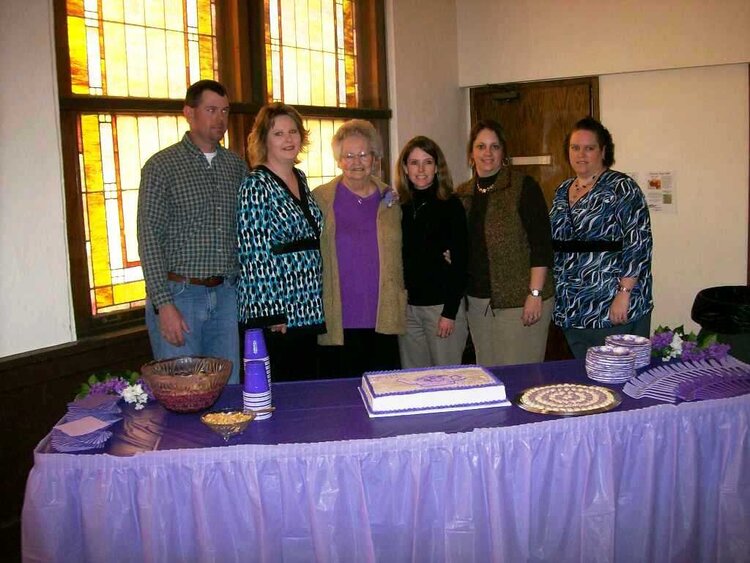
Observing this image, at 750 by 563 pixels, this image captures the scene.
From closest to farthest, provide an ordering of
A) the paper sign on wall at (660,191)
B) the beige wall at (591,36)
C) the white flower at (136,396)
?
the white flower at (136,396)
the beige wall at (591,36)
the paper sign on wall at (660,191)

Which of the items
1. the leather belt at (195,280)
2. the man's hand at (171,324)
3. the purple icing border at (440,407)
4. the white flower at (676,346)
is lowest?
the purple icing border at (440,407)

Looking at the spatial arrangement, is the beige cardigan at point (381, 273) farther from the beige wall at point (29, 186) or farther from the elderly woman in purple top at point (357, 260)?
the beige wall at point (29, 186)

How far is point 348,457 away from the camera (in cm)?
190

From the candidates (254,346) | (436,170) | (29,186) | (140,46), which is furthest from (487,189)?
(29,186)

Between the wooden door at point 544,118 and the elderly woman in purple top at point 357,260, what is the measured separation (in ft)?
A: 7.37

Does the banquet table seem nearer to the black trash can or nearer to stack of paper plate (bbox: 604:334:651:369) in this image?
stack of paper plate (bbox: 604:334:651:369)

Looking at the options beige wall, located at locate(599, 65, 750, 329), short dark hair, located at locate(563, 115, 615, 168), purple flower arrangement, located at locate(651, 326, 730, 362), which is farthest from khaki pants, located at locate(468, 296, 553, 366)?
beige wall, located at locate(599, 65, 750, 329)

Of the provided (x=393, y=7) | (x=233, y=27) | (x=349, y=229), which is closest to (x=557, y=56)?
(x=393, y=7)

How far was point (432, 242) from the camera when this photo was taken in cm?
305

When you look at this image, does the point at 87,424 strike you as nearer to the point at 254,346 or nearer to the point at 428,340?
the point at 254,346

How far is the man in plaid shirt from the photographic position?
8.90ft

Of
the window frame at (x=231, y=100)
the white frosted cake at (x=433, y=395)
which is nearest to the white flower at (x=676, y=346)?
the white frosted cake at (x=433, y=395)

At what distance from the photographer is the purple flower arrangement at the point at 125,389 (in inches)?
87.2

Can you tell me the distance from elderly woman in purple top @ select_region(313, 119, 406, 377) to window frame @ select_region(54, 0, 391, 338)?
91 centimetres
